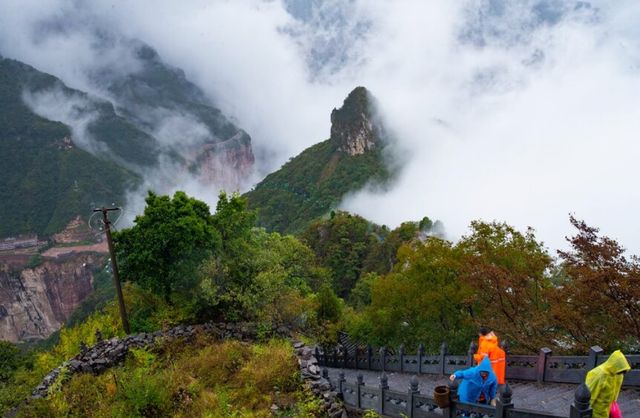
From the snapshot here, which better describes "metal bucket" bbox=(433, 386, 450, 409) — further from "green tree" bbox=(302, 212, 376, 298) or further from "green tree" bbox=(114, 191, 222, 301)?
"green tree" bbox=(302, 212, 376, 298)

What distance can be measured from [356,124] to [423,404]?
426ft

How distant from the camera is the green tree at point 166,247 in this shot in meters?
17.5

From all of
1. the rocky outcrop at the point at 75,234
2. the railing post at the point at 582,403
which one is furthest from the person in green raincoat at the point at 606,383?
the rocky outcrop at the point at 75,234

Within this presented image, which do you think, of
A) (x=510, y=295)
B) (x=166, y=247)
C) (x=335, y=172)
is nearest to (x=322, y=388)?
(x=510, y=295)

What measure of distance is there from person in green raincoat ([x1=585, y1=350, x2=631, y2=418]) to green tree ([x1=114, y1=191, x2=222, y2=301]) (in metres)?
14.2

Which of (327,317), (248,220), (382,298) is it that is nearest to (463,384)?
(382,298)

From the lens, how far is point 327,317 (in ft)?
88.7

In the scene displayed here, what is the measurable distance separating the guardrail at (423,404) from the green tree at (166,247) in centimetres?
793

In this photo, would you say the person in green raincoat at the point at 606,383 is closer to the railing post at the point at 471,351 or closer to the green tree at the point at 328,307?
the railing post at the point at 471,351

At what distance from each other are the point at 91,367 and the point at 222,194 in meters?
9.13

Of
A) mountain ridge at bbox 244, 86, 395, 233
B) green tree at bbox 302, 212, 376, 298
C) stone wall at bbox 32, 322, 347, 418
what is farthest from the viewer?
mountain ridge at bbox 244, 86, 395, 233

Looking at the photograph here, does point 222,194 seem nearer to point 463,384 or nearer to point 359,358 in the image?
point 359,358

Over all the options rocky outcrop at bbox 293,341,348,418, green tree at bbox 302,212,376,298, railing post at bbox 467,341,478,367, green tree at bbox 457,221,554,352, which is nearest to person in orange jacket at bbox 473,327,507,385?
railing post at bbox 467,341,478,367

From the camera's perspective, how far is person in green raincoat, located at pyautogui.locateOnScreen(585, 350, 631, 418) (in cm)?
580
